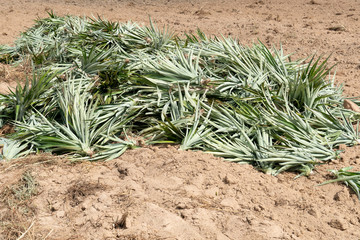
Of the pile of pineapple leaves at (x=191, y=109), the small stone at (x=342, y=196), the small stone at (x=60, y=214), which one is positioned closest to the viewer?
the small stone at (x=60, y=214)

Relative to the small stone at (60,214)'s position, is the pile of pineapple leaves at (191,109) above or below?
above

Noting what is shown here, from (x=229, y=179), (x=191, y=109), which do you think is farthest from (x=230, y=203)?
(x=191, y=109)

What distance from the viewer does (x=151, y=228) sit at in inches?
95.3

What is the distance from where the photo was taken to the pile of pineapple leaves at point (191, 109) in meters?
3.17

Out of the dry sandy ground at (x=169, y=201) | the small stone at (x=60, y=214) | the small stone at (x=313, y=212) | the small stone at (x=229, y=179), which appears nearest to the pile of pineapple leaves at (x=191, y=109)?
the dry sandy ground at (x=169, y=201)

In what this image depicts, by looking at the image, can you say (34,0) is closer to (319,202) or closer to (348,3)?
(348,3)

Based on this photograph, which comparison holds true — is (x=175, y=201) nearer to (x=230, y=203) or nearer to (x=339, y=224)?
(x=230, y=203)

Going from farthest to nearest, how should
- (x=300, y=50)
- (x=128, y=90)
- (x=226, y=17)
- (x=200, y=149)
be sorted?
(x=226, y=17) → (x=300, y=50) → (x=128, y=90) → (x=200, y=149)

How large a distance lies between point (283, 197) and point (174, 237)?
834mm

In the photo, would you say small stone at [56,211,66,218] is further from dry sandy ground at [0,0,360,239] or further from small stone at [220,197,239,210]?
small stone at [220,197,239,210]

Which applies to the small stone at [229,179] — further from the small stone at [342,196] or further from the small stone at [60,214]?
the small stone at [60,214]

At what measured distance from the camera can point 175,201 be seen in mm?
2656

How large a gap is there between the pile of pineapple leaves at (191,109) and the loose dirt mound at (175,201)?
0.55 feet

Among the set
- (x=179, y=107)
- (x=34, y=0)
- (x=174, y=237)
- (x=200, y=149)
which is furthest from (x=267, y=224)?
(x=34, y=0)
